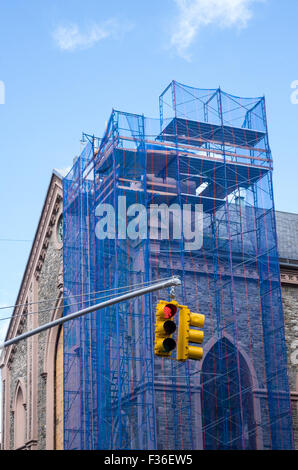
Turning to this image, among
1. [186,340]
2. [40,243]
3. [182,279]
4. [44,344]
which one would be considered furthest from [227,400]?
[40,243]

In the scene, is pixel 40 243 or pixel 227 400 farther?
pixel 40 243

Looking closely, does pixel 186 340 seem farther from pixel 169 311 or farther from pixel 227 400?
pixel 227 400

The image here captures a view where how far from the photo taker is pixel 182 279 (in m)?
29.0

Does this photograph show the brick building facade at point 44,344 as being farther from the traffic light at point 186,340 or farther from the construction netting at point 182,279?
the traffic light at point 186,340

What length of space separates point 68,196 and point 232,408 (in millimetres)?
11479

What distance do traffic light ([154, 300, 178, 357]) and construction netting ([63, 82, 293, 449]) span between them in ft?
32.3

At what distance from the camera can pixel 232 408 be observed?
2916cm

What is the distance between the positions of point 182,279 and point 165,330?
12.1 meters

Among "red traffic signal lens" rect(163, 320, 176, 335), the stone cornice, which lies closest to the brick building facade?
the stone cornice

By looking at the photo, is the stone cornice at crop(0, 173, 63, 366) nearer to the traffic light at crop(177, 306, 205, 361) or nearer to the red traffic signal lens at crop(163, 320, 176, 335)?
the traffic light at crop(177, 306, 205, 361)

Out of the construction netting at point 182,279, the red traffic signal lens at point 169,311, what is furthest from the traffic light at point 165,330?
the construction netting at point 182,279
